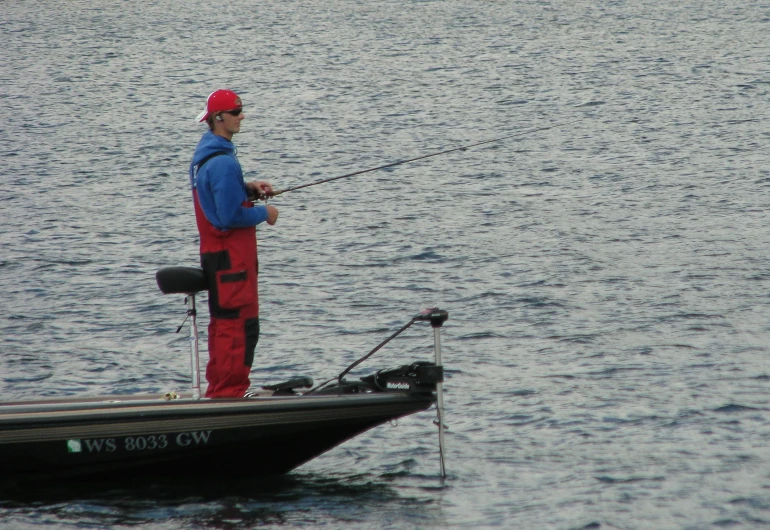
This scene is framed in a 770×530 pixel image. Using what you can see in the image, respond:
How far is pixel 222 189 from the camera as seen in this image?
6.20 meters

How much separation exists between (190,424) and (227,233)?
106 centimetres

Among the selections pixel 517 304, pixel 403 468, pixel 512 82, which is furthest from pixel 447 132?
pixel 403 468

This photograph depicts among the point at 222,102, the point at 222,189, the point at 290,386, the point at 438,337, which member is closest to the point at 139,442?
the point at 290,386

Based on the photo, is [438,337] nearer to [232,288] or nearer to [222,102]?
[232,288]

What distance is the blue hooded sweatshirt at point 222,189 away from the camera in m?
6.20

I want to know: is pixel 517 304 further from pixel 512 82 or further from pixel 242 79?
pixel 242 79

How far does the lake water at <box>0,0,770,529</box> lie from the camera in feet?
22.1

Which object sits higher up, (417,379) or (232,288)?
(232,288)

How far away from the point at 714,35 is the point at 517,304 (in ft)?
69.9

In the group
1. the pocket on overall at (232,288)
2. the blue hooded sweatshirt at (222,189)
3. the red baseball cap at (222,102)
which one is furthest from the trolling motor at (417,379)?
the red baseball cap at (222,102)

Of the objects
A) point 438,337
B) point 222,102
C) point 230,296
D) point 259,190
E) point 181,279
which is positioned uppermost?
point 222,102

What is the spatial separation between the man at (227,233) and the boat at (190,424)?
141 millimetres

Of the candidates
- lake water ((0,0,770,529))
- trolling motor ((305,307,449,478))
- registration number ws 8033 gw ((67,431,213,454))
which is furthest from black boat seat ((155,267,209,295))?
lake water ((0,0,770,529))

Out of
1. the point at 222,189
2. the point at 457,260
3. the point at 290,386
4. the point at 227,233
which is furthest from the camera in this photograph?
the point at 457,260
